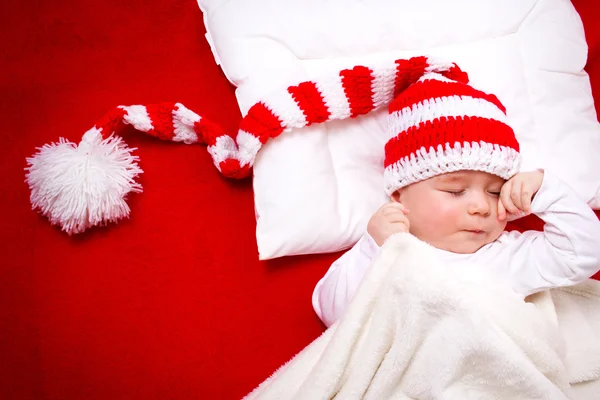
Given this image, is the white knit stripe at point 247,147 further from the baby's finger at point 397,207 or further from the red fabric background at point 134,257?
the baby's finger at point 397,207

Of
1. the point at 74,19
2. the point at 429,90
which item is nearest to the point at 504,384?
the point at 429,90

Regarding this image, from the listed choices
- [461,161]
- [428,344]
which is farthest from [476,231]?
[428,344]

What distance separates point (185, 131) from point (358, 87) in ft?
1.24

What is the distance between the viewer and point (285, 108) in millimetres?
1073

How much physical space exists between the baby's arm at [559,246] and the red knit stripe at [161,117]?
2.41ft

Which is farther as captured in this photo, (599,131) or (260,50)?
(599,131)

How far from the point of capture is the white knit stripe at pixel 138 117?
112cm

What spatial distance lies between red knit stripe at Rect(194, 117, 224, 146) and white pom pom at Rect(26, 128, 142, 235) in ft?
0.56

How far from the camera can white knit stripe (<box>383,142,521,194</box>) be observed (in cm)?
96

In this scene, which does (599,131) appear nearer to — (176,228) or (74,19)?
(176,228)

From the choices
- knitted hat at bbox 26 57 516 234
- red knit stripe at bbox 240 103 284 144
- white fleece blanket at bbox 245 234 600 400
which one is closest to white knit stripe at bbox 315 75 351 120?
knitted hat at bbox 26 57 516 234

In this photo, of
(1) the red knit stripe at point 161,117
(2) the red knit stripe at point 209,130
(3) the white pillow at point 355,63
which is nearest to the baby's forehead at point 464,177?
(3) the white pillow at point 355,63

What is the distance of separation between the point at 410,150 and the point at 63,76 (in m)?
0.78

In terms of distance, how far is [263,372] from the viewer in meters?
1.05
